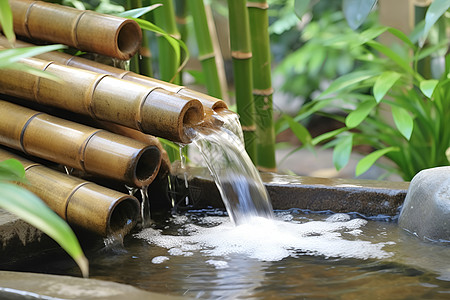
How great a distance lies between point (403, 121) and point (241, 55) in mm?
672

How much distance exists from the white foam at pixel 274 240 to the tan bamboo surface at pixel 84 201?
106 mm

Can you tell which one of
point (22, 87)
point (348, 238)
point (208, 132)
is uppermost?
point (22, 87)

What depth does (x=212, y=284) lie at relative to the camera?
130cm

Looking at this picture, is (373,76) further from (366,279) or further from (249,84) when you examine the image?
(366,279)

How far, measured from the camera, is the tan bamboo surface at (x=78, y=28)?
1.68 m

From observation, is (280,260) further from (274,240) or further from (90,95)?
(90,95)

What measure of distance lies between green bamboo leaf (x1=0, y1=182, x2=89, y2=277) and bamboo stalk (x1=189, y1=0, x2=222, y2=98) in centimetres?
134

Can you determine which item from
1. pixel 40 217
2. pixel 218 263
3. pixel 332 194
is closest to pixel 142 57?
pixel 332 194

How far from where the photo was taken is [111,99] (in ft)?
5.07

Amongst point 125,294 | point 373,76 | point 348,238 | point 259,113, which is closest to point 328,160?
point 373,76

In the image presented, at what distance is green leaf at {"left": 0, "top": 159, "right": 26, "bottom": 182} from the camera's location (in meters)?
1.18

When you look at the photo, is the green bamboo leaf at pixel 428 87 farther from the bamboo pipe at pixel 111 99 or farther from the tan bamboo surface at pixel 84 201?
the tan bamboo surface at pixel 84 201

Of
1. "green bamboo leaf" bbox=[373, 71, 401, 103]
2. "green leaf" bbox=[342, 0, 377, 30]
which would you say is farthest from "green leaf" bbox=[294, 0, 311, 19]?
"green bamboo leaf" bbox=[373, 71, 401, 103]

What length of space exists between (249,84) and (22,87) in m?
0.77
